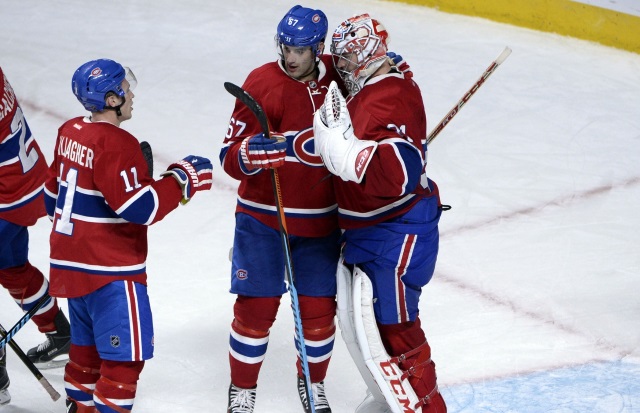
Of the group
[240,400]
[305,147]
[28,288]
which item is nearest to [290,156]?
[305,147]

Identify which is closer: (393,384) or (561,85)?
(393,384)

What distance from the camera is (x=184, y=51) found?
20.3 feet

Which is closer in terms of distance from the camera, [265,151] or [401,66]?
[265,151]

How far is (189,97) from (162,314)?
2019 millimetres

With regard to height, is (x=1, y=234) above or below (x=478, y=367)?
above

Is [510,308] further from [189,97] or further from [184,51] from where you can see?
[184,51]

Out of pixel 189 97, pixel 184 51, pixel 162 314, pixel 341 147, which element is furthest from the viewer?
pixel 184 51

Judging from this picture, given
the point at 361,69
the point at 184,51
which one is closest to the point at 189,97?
the point at 184,51

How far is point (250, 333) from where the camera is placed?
126 inches

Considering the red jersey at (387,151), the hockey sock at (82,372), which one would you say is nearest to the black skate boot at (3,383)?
the hockey sock at (82,372)

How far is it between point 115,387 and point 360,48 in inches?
45.1

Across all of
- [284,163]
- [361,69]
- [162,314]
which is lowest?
[162,314]

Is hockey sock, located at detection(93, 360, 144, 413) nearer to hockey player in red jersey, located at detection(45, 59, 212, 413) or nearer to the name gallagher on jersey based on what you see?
hockey player in red jersey, located at detection(45, 59, 212, 413)

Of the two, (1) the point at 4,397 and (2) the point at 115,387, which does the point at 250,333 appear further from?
(1) the point at 4,397
